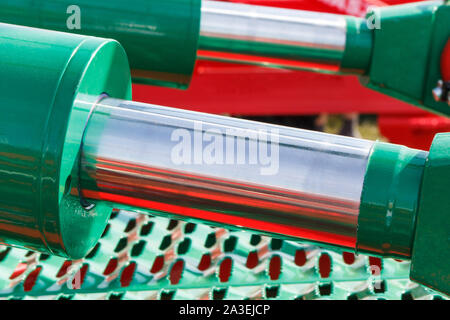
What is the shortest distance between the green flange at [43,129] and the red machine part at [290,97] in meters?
1.85

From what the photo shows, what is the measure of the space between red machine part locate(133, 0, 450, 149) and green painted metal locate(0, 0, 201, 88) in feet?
4.73

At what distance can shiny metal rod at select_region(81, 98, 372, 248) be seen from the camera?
20.6 inches

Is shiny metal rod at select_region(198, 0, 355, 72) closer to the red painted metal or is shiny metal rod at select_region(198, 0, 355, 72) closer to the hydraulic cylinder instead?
the red painted metal

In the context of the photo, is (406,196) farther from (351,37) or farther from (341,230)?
(351,37)

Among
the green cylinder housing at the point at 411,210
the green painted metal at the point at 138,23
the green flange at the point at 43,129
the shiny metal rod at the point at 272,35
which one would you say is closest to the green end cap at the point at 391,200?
the green cylinder housing at the point at 411,210

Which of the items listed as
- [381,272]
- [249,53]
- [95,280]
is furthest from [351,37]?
[95,280]

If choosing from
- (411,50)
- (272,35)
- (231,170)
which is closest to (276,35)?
(272,35)

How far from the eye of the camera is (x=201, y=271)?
1183 mm

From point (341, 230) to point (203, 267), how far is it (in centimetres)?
70

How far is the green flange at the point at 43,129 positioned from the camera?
0.52 meters

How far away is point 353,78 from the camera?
253 centimetres

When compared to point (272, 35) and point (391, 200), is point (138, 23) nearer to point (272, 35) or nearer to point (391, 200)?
point (272, 35)

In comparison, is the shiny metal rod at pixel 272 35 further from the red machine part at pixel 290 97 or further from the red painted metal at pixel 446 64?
the red machine part at pixel 290 97

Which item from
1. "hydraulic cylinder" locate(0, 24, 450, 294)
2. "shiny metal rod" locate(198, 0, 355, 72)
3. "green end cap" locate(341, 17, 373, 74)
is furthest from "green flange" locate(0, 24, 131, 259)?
"green end cap" locate(341, 17, 373, 74)
